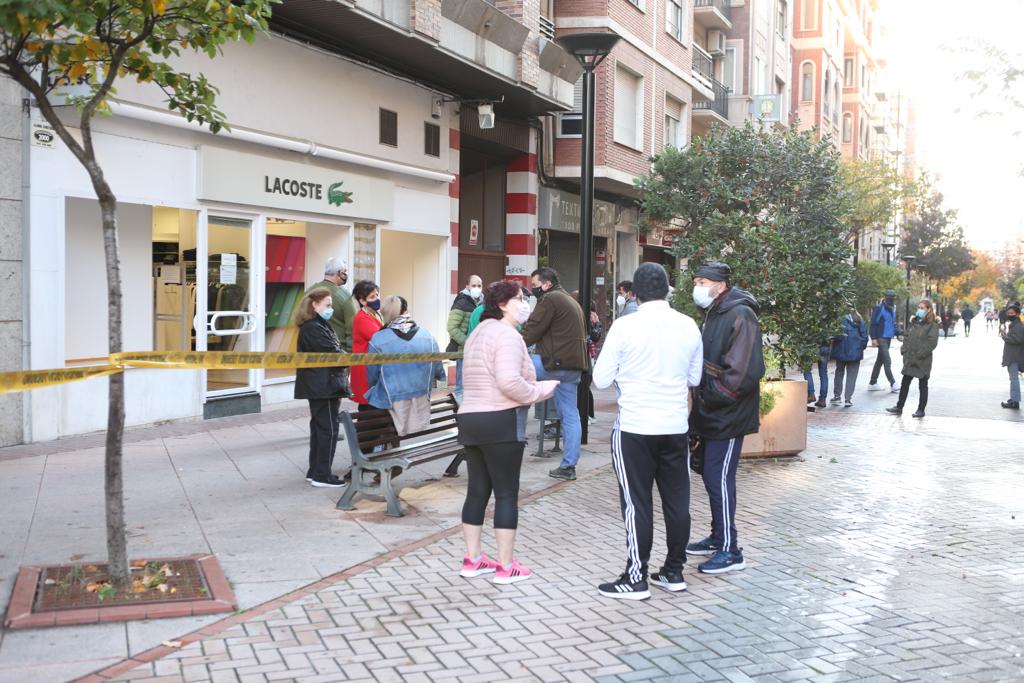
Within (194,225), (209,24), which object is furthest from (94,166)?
(194,225)

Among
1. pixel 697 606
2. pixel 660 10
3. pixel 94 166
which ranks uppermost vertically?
pixel 660 10

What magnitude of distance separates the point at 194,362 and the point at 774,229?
856 cm

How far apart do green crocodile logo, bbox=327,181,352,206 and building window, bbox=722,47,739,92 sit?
22445 millimetres

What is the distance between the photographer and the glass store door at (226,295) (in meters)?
12.1

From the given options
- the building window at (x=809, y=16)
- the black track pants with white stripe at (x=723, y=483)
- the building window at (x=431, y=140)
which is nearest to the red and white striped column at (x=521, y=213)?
the building window at (x=431, y=140)

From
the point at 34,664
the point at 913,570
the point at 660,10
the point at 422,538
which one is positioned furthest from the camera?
the point at 660,10

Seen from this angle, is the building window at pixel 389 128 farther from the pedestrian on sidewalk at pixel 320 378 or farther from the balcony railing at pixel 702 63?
the balcony railing at pixel 702 63

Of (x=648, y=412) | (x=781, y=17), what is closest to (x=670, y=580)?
(x=648, y=412)

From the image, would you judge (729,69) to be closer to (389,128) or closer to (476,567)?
(389,128)

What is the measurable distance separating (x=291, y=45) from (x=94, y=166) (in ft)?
26.8

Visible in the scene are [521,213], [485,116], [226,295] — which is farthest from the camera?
[521,213]

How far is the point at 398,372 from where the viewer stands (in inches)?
312

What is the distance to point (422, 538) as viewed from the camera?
6.90 meters

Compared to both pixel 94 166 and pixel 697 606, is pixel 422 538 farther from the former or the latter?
pixel 94 166
